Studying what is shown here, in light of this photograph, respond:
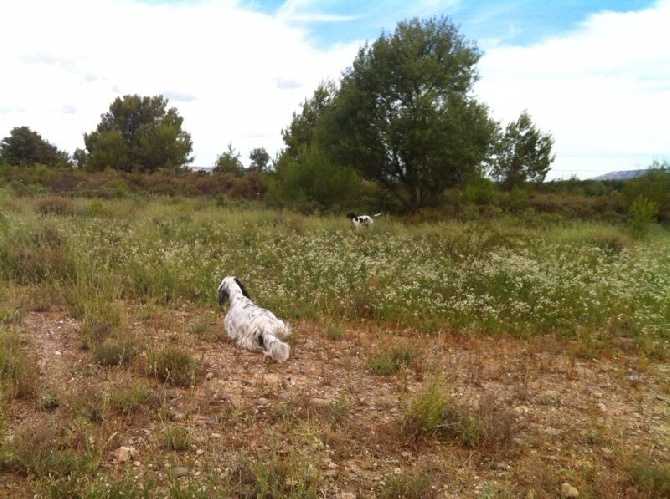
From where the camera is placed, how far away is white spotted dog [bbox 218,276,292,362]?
15.1 ft

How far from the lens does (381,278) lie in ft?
23.1

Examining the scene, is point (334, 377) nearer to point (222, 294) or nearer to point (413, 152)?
point (222, 294)

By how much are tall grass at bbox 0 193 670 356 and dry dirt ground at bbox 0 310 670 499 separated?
1.85 ft

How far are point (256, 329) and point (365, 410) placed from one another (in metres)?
1.62

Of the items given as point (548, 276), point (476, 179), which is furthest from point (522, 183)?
point (548, 276)

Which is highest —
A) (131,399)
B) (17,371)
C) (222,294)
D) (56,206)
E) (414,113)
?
(414,113)

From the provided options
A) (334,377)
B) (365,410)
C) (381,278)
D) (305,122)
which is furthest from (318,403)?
(305,122)

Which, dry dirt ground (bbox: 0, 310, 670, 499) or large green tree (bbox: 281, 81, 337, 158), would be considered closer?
dry dirt ground (bbox: 0, 310, 670, 499)

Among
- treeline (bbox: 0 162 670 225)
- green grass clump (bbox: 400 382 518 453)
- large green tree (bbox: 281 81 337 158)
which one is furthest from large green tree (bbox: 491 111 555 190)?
green grass clump (bbox: 400 382 518 453)

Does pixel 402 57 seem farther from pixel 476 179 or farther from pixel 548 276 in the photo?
pixel 548 276

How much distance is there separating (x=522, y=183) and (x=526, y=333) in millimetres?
26477

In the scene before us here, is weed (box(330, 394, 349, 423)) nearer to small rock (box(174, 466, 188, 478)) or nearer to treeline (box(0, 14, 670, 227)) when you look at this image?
small rock (box(174, 466, 188, 478))

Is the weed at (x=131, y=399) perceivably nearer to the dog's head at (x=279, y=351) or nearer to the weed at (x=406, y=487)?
the dog's head at (x=279, y=351)

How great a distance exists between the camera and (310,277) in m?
7.20
